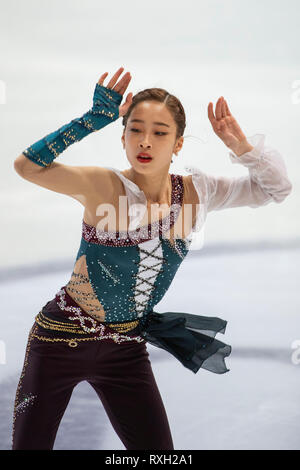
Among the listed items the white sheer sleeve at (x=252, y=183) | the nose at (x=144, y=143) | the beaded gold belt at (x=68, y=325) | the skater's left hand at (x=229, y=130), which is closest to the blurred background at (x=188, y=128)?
the beaded gold belt at (x=68, y=325)

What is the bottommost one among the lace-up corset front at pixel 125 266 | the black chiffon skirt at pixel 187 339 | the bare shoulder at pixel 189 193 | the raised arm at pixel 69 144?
the black chiffon skirt at pixel 187 339

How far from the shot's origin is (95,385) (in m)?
2.34

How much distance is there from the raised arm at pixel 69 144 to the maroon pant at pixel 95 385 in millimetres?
546

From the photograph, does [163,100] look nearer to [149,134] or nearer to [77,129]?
[149,134]

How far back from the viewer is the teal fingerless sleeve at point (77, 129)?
1.97 m

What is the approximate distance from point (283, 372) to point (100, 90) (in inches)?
86.0

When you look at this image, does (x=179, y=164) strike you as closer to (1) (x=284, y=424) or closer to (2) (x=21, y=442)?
(1) (x=284, y=424)

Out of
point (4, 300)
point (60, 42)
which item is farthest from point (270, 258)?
point (60, 42)

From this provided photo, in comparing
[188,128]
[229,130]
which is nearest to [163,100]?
[229,130]

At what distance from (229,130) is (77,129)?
1.83 ft

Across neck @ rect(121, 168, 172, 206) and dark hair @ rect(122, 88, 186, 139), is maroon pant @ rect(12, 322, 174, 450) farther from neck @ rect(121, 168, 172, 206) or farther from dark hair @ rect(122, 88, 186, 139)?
dark hair @ rect(122, 88, 186, 139)

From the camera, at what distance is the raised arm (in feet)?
6.48

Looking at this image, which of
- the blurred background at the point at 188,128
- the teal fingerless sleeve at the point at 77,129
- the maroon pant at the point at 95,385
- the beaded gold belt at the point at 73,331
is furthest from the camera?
the blurred background at the point at 188,128

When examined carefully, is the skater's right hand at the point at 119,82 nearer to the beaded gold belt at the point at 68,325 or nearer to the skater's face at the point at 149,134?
the skater's face at the point at 149,134
